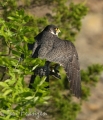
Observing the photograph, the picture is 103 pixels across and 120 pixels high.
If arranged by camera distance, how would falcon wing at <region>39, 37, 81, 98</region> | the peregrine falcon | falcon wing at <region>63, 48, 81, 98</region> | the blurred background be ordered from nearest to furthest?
the peregrine falcon, falcon wing at <region>39, 37, 81, 98</region>, falcon wing at <region>63, 48, 81, 98</region>, the blurred background

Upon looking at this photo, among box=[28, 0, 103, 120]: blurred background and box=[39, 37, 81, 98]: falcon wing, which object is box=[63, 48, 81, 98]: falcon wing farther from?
box=[28, 0, 103, 120]: blurred background

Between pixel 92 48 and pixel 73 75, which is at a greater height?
pixel 92 48

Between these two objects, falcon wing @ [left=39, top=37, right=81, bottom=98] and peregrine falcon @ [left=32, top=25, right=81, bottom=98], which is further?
falcon wing @ [left=39, top=37, right=81, bottom=98]

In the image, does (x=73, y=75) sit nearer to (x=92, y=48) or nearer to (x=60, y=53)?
(x=60, y=53)

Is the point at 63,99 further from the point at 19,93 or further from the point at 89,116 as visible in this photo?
the point at 19,93

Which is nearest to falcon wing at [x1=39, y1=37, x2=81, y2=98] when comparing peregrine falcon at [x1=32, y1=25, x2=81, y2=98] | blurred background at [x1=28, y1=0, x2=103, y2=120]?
peregrine falcon at [x1=32, y1=25, x2=81, y2=98]

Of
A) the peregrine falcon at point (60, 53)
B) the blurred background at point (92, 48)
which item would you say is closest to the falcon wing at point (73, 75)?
the peregrine falcon at point (60, 53)

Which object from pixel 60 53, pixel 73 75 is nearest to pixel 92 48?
pixel 73 75

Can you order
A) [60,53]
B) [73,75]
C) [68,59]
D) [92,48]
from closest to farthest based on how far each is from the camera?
[60,53] < [68,59] < [73,75] < [92,48]
